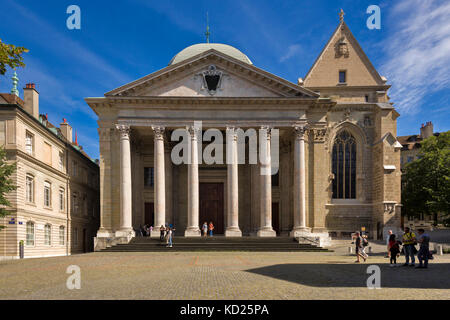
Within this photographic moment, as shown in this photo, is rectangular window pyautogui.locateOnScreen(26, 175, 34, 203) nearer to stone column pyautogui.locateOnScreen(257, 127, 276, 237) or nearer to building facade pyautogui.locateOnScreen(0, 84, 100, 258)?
building facade pyautogui.locateOnScreen(0, 84, 100, 258)

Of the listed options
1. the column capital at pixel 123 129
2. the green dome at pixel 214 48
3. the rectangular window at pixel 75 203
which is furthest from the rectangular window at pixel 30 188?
the green dome at pixel 214 48

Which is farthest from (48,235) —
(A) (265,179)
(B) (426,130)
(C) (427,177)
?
(B) (426,130)

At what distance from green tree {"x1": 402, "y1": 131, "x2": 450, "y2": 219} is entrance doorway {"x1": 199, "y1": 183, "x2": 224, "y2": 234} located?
72.2 feet

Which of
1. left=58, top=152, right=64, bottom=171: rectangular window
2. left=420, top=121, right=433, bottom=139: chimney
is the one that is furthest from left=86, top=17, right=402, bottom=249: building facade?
left=420, top=121, right=433, bottom=139: chimney

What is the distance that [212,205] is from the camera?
40.7 meters

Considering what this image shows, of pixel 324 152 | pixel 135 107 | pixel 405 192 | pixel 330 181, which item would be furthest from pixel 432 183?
pixel 135 107

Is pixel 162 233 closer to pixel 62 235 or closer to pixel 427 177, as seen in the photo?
pixel 62 235

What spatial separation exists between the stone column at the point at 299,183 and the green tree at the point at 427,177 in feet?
52.2

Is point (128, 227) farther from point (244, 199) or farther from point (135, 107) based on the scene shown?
point (244, 199)

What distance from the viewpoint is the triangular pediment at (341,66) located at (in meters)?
41.0

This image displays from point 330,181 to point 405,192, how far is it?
1587 cm

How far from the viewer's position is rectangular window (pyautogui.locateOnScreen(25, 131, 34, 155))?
30781mm

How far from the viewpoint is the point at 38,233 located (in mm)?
31750
